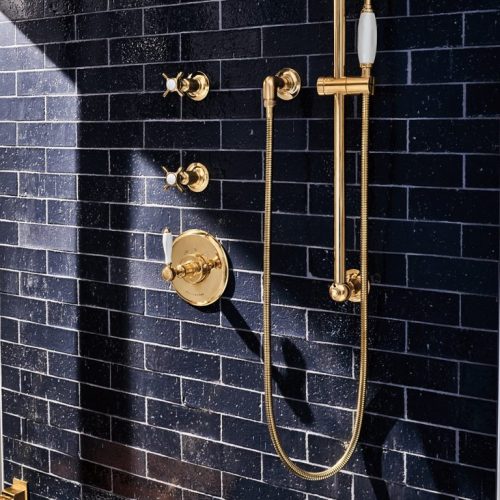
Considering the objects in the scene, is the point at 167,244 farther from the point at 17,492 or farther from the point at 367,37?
the point at 17,492

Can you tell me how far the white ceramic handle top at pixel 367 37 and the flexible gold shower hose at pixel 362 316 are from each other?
100 mm

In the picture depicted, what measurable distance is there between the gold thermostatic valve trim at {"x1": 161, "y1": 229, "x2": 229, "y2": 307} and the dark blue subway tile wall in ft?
0.12

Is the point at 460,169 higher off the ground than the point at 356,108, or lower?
lower

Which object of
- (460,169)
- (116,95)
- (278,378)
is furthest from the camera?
(116,95)

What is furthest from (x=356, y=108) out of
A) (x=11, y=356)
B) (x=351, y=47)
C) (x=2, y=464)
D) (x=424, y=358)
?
(x=2, y=464)

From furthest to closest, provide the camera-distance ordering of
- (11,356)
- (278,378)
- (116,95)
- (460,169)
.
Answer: (11,356) < (116,95) < (278,378) < (460,169)

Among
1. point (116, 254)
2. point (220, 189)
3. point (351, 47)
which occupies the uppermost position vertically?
point (351, 47)

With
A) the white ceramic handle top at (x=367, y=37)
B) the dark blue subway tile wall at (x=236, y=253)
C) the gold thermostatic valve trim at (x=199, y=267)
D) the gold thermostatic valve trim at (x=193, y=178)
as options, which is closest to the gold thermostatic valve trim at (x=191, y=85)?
the dark blue subway tile wall at (x=236, y=253)

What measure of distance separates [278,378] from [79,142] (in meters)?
1.04

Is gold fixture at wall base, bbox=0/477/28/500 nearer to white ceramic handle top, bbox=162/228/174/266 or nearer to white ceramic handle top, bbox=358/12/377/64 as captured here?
white ceramic handle top, bbox=162/228/174/266

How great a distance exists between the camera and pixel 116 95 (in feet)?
8.92

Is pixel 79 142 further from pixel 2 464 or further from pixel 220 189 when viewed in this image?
pixel 2 464

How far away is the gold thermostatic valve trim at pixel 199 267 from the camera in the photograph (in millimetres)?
2559

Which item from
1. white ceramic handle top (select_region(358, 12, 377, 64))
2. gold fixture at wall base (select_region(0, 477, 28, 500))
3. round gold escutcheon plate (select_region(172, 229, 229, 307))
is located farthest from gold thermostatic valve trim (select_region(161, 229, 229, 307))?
gold fixture at wall base (select_region(0, 477, 28, 500))
